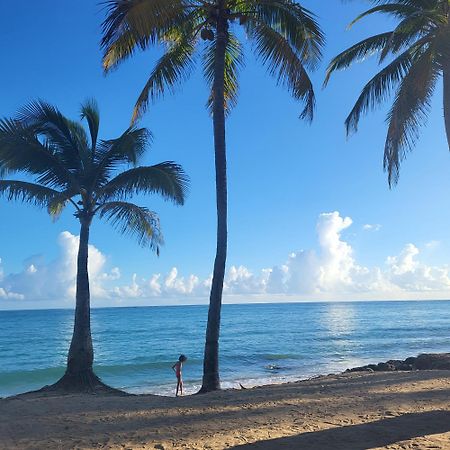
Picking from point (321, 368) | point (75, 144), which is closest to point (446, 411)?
point (75, 144)

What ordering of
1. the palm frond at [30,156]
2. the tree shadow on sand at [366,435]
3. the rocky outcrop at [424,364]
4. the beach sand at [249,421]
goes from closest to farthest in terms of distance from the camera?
the tree shadow on sand at [366,435] → the beach sand at [249,421] → the palm frond at [30,156] → the rocky outcrop at [424,364]

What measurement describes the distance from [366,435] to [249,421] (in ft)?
5.46

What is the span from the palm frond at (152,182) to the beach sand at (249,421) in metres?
6.27

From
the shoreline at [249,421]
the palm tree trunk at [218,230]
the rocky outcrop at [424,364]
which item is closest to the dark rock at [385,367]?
the rocky outcrop at [424,364]

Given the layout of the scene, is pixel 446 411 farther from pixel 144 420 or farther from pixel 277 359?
pixel 277 359

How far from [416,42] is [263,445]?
10292mm

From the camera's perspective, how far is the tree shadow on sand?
17.3 feet

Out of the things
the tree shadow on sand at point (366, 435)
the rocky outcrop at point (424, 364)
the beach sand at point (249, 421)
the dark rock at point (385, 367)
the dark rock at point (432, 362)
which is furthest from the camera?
the dark rock at point (385, 367)

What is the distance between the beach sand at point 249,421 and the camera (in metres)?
5.57

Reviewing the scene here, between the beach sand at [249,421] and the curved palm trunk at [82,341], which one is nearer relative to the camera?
the beach sand at [249,421]

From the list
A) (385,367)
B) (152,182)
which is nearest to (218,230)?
(152,182)

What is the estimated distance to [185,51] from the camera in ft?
42.1

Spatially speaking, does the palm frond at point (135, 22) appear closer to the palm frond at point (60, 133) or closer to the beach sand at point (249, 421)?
the palm frond at point (60, 133)

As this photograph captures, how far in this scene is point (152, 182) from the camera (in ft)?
45.2
